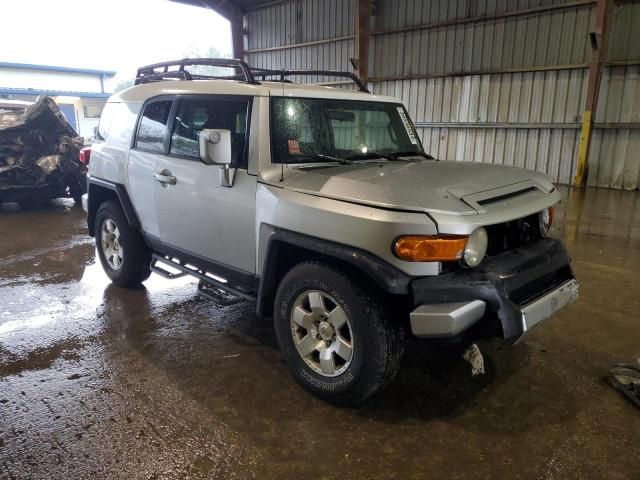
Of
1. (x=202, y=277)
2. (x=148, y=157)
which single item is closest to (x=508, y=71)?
(x=148, y=157)

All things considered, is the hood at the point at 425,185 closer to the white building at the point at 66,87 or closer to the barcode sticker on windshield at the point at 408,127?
the barcode sticker on windshield at the point at 408,127

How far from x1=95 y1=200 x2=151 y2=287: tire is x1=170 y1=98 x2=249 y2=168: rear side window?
1.11 metres

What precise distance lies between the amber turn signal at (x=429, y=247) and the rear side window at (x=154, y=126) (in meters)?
2.22

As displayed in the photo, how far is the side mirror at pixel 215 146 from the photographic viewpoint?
2.69 m

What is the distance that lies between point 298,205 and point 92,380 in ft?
5.53

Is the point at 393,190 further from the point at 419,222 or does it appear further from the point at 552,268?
the point at 552,268

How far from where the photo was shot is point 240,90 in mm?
3062

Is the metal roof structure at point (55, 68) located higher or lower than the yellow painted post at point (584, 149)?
higher

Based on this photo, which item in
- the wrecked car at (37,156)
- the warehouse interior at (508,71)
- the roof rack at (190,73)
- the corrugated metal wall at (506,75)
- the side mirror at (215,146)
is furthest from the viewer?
the corrugated metal wall at (506,75)

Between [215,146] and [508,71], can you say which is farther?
[508,71]

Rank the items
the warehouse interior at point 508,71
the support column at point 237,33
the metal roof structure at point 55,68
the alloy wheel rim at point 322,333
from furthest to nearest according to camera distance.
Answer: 1. the metal roof structure at point 55,68
2. the support column at point 237,33
3. the warehouse interior at point 508,71
4. the alloy wheel rim at point 322,333

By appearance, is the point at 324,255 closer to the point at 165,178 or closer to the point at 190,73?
the point at 165,178

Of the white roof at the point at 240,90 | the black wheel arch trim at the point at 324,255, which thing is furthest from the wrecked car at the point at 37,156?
the black wheel arch trim at the point at 324,255

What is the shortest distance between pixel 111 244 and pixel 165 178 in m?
1.45
